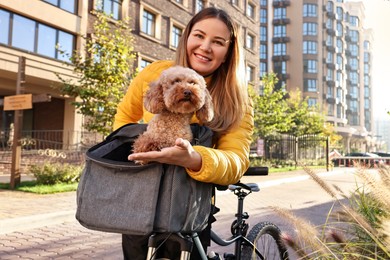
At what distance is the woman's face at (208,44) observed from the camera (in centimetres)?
209

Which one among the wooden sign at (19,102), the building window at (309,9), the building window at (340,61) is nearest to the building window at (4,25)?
the wooden sign at (19,102)

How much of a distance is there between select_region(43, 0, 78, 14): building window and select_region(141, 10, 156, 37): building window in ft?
17.9

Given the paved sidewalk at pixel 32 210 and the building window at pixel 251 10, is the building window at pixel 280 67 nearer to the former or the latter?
the building window at pixel 251 10

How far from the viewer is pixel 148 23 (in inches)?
1008

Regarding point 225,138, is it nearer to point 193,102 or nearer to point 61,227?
point 193,102

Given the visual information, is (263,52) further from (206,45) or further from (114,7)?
(206,45)

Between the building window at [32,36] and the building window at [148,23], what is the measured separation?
232 inches

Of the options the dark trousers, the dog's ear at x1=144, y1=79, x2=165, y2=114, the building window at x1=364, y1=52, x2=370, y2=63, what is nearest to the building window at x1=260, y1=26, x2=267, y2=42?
the building window at x1=364, y1=52, x2=370, y2=63

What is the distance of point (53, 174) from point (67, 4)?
11.8 metres

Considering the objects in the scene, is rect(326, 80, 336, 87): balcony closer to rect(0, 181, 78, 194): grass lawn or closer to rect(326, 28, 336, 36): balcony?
rect(326, 28, 336, 36): balcony

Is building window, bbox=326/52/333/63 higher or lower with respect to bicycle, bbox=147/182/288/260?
higher

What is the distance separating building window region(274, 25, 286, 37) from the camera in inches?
2913

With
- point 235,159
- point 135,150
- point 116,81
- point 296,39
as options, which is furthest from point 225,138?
point 296,39

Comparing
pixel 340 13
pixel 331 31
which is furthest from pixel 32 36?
pixel 340 13
